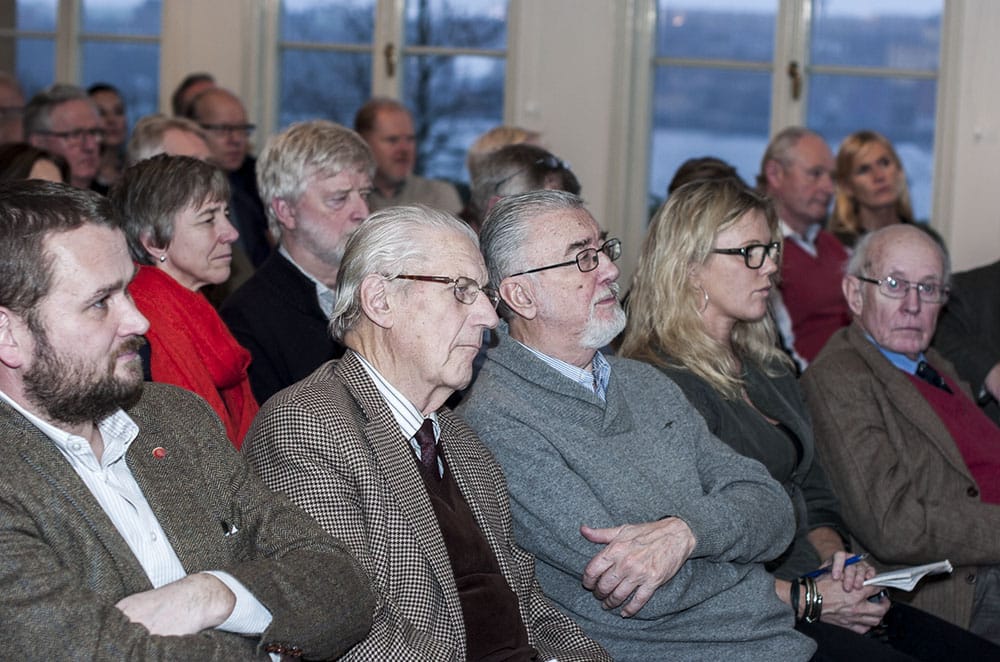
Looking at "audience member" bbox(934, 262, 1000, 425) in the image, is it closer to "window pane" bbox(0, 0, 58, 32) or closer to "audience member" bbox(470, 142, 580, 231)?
"audience member" bbox(470, 142, 580, 231)

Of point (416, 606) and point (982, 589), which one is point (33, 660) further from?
point (982, 589)

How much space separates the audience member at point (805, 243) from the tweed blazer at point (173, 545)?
2762mm

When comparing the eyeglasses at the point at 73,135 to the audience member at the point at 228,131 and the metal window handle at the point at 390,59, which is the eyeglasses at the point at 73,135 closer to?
the audience member at the point at 228,131

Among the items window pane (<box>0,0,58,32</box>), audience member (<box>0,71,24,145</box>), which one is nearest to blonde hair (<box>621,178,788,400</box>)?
audience member (<box>0,71,24,145</box>)

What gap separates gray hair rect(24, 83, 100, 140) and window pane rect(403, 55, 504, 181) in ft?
5.77

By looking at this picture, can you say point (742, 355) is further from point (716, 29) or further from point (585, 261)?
point (716, 29)

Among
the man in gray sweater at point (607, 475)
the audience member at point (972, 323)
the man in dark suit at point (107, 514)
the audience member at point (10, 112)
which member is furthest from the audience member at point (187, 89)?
the man in dark suit at point (107, 514)

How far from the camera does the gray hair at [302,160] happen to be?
3615mm

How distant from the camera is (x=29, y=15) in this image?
22.3ft

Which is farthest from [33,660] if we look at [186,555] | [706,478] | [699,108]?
[699,108]

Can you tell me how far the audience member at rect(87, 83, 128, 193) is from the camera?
19.1 feet

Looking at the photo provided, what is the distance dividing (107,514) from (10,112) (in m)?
4.61

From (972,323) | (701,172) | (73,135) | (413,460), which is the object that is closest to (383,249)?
(413,460)

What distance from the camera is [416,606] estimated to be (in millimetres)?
2123
